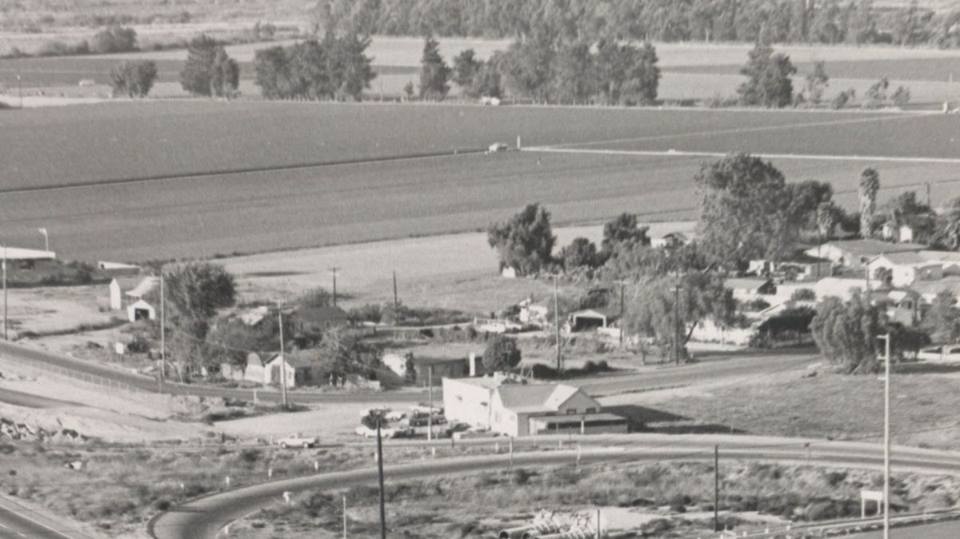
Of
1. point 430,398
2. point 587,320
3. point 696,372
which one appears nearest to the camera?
point 430,398

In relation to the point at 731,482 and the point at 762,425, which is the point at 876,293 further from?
the point at 731,482

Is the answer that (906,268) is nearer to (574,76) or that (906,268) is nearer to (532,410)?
(532,410)

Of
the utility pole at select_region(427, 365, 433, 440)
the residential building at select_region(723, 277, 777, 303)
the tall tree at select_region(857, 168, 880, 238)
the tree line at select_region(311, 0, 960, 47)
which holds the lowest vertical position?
the utility pole at select_region(427, 365, 433, 440)

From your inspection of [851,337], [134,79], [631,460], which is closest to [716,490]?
[631,460]

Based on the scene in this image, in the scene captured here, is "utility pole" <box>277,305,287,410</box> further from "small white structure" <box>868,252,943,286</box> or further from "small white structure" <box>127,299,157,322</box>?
"small white structure" <box>868,252,943,286</box>

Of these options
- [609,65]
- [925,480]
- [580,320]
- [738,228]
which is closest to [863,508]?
[925,480]

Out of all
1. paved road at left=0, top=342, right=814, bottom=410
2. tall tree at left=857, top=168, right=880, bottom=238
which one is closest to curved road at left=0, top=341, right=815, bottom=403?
paved road at left=0, top=342, right=814, bottom=410
